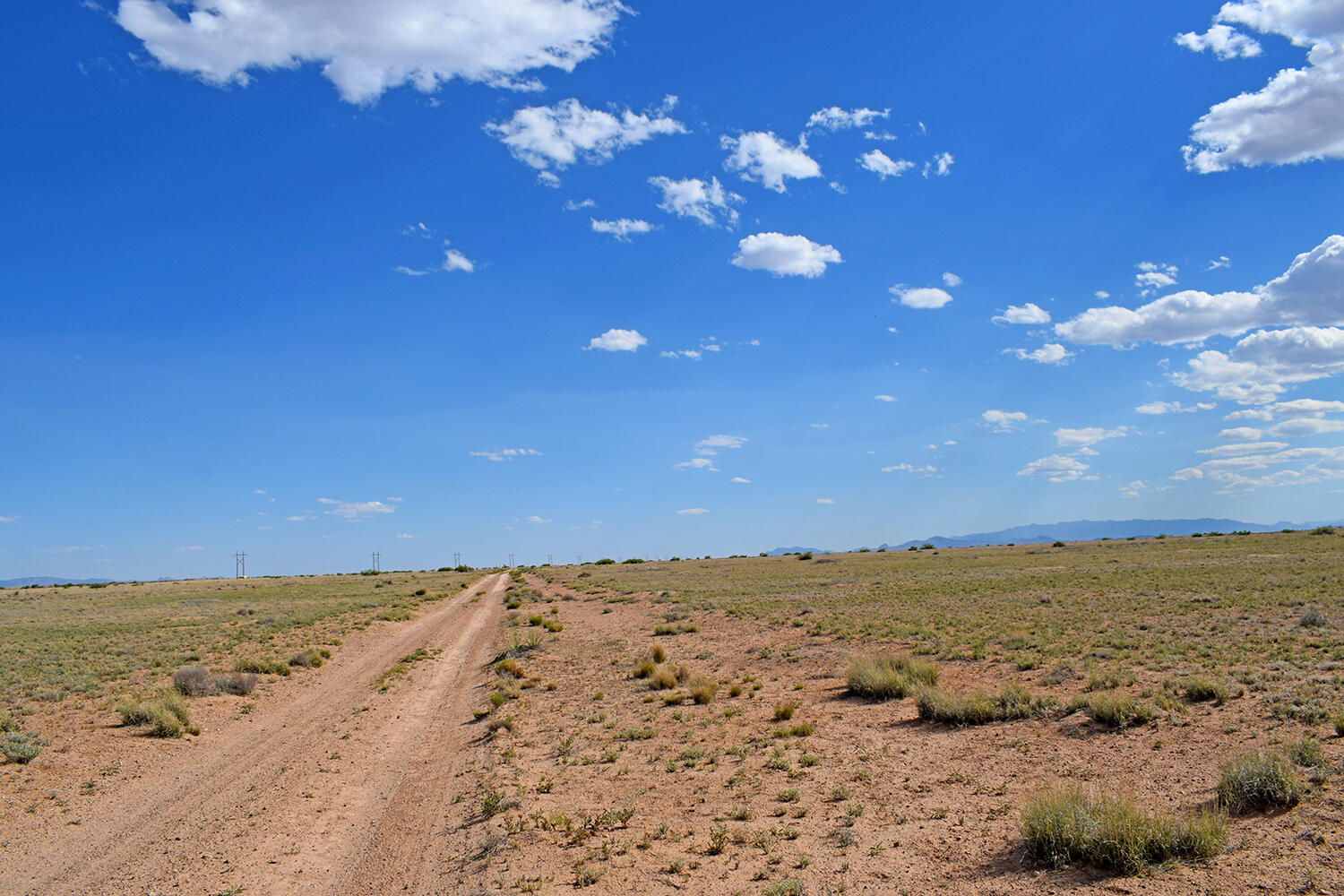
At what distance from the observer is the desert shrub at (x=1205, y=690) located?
12116mm

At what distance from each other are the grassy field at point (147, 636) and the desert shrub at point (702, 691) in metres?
14.9

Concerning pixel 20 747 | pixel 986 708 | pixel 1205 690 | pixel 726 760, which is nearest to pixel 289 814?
pixel 20 747

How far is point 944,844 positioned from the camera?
314 inches

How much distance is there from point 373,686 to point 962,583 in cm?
3308

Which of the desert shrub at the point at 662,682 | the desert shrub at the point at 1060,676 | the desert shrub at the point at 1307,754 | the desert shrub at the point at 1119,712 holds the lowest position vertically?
the desert shrub at the point at 662,682

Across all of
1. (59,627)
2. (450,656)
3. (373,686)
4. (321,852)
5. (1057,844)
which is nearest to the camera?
(1057,844)

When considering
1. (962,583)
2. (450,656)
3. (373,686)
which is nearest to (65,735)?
(373,686)

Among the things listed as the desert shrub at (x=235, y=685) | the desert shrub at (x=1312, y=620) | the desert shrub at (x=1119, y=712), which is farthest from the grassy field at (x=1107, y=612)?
the desert shrub at (x=235, y=685)

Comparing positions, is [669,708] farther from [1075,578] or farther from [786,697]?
[1075,578]

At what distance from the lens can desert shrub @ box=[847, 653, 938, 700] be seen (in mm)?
15500

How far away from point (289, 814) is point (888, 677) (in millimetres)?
11792

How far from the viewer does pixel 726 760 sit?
1186 cm

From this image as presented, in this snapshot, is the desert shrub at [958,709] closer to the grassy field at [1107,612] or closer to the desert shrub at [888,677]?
the desert shrub at [888,677]

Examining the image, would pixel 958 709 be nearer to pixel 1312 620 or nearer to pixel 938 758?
pixel 938 758
